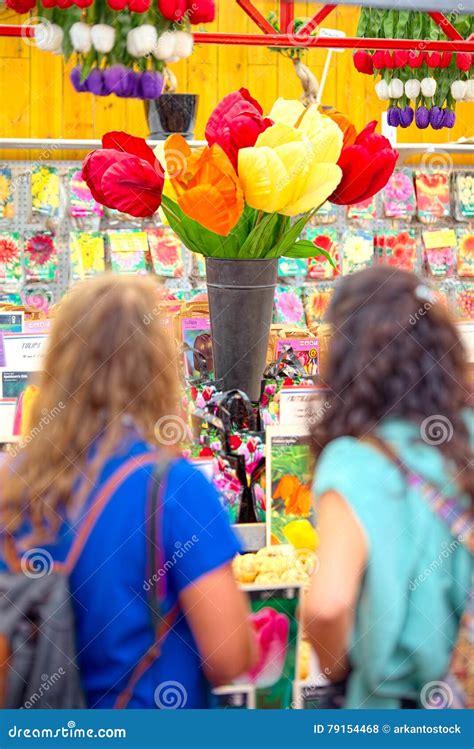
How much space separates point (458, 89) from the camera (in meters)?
3.10

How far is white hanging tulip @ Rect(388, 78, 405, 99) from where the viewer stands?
3127mm

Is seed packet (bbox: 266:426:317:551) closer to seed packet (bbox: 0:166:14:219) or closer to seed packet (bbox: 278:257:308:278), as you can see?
seed packet (bbox: 278:257:308:278)

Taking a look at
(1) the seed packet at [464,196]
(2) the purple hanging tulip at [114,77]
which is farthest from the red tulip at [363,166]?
(1) the seed packet at [464,196]

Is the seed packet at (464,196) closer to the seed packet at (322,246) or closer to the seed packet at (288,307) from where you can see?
the seed packet at (322,246)

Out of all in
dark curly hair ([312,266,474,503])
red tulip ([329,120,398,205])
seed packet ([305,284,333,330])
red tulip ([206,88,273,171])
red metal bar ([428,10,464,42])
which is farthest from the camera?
seed packet ([305,284,333,330])

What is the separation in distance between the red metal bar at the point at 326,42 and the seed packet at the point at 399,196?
2.99m

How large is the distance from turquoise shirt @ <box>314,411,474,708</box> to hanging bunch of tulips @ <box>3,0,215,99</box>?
1.04 m

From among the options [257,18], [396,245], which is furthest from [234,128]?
[396,245]

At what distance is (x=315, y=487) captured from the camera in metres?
1.41

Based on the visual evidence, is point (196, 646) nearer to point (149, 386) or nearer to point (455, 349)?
point (149, 386)

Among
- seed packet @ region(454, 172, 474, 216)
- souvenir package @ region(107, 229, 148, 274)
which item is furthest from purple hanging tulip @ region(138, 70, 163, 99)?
seed packet @ region(454, 172, 474, 216)

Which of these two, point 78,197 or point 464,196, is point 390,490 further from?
point 464,196

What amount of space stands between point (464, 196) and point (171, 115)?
192 cm
